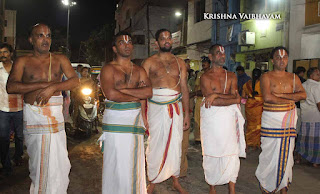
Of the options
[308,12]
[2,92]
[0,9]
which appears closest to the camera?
[2,92]

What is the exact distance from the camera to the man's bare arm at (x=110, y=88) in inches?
132

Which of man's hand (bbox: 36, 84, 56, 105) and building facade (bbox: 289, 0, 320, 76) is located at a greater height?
building facade (bbox: 289, 0, 320, 76)

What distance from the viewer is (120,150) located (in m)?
3.43

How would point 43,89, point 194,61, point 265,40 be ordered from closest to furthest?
point 43,89 < point 265,40 < point 194,61

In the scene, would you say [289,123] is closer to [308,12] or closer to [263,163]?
[263,163]

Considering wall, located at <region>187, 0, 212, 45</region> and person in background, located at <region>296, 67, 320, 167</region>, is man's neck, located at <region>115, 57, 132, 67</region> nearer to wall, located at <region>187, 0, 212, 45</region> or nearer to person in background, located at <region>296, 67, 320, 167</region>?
person in background, located at <region>296, 67, 320, 167</region>

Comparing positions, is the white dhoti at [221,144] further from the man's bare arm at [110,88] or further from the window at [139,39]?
the window at [139,39]

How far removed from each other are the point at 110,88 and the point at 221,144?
1883mm

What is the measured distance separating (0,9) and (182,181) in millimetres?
22008

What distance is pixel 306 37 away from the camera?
11.2 m

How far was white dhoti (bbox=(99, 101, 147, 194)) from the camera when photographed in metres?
3.42

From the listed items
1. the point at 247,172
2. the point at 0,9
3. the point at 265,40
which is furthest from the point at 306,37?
the point at 0,9

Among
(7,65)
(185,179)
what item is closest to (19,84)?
(7,65)

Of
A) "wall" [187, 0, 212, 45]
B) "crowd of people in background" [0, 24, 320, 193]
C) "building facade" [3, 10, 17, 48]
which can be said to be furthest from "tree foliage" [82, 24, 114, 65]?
"crowd of people in background" [0, 24, 320, 193]
